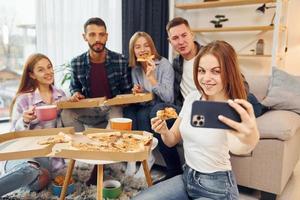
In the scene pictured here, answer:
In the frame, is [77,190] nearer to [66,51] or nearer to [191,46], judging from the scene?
[191,46]

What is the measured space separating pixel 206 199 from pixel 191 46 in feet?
4.38

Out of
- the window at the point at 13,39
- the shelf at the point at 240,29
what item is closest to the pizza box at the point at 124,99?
the window at the point at 13,39

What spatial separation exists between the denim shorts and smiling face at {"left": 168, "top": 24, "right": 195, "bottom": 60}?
3.87 ft

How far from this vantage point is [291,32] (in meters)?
3.54

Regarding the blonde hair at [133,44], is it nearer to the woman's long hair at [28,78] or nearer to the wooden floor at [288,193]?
the woman's long hair at [28,78]

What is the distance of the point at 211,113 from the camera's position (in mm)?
968

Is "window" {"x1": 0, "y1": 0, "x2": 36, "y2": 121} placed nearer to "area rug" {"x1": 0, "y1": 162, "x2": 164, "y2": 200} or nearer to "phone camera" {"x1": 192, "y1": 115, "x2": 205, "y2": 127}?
"area rug" {"x1": 0, "y1": 162, "x2": 164, "y2": 200}

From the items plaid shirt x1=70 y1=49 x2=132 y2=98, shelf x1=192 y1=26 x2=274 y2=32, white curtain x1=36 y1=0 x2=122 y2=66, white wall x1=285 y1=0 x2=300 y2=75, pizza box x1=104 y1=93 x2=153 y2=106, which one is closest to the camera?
pizza box x1=104 y1=93 x2=153 y2=106

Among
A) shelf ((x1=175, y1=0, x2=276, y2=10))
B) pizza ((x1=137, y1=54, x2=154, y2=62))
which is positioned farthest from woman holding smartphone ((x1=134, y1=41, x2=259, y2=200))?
shelf ((x1=175, y1=0, x2=276, y2=10))

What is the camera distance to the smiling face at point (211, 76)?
1184mm

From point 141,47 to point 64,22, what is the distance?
1.24m

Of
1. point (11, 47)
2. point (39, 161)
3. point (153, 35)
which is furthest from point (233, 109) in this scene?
point (153, 35)

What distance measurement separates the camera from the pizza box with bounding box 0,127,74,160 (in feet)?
→ 4.08

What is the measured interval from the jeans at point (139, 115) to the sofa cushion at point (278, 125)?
804 mm
